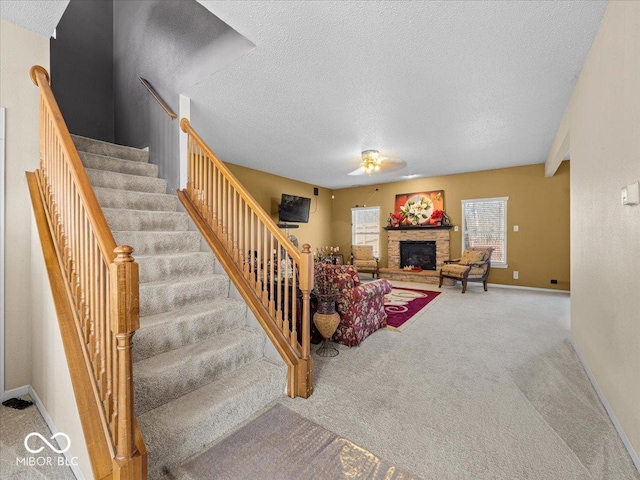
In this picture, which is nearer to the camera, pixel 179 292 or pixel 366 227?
pixel 179 292

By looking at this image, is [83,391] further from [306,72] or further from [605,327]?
[605,327]

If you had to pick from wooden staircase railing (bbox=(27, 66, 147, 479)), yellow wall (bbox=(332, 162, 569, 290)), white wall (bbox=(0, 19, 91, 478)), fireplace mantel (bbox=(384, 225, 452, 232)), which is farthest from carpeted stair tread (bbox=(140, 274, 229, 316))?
yellow wall (bbox=(332, 162, 569, 290))

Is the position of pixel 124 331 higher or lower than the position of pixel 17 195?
lower

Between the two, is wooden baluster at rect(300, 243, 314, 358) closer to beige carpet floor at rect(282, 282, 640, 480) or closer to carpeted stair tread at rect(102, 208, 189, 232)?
beige carpet floor at rect(282, 282, 640, 480)

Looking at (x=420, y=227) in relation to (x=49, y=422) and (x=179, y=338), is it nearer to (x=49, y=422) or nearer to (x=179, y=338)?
(x=179, y=338)

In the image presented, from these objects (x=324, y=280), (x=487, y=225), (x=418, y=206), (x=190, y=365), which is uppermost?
(x=418, y=206)

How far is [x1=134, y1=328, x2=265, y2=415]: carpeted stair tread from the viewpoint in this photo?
1.56 metres

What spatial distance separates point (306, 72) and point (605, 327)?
10.3ft

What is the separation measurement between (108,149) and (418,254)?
6511mm

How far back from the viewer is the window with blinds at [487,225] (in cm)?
625

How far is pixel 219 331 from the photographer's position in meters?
2.17

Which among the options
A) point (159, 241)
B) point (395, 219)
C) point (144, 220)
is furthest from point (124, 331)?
point (395, 219)

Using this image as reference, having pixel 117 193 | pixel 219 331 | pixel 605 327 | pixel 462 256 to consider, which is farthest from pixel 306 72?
pixel 462 256

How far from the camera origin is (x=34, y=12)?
198 centimetres
